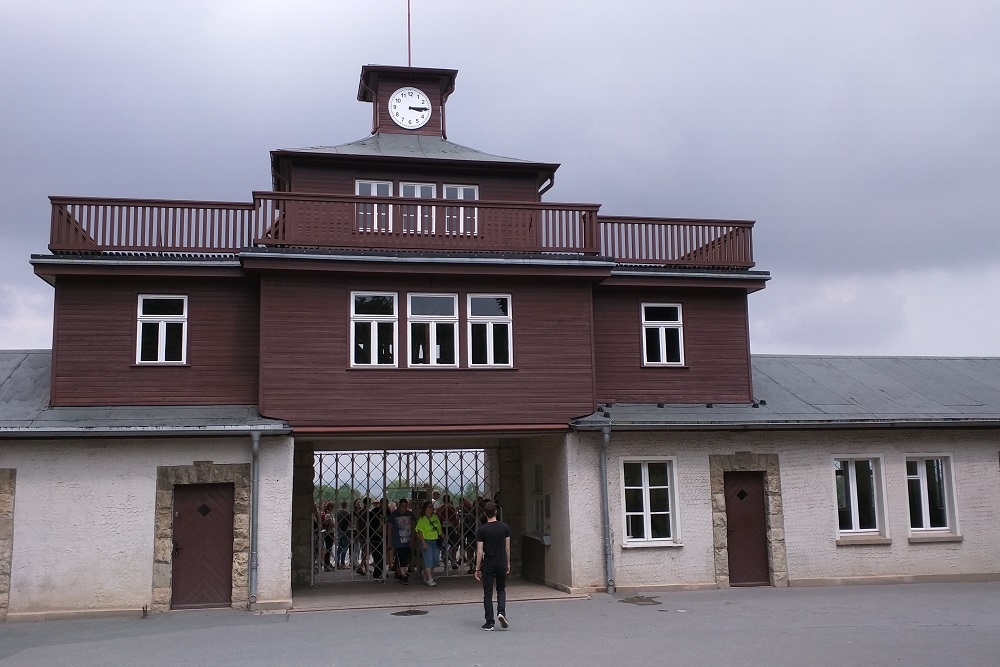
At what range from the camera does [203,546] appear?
15727 millimetres

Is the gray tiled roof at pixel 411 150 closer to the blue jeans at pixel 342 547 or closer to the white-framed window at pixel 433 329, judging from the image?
the white-framed window at pixel 433 329

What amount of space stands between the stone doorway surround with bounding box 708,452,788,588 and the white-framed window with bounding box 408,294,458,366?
528 centimetres

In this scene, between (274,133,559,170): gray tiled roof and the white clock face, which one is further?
the white clock face

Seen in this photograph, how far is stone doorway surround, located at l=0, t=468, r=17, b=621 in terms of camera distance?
14836 mm

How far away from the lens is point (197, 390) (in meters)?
16.8

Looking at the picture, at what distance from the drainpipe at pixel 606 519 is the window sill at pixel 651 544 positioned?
339 mm

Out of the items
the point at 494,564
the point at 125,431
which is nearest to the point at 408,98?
the point at 125,431

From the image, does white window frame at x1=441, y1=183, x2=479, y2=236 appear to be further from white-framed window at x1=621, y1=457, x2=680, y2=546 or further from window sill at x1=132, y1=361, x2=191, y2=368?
window sill at x1=132, y1=361, x2=191, y2=368

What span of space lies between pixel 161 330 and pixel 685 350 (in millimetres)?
9939

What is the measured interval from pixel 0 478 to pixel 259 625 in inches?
199

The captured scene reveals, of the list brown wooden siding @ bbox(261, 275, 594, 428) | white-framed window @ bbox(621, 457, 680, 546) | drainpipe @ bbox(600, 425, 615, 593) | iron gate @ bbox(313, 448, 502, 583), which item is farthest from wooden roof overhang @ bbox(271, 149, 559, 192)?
white-framed window @ bbox(621, 457, 680, 546)

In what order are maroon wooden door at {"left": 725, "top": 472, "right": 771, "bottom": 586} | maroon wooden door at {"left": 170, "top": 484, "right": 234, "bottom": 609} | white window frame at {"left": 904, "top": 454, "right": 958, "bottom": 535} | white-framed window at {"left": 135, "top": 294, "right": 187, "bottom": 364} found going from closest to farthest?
maroon wooden door at {"left": 170, "top": 484, "right": 234, "bottom": 609} < white-framed window at {"left": 135, "top": 294, "right": 187, "bottom": 364} < maroon wooden door at {"left": 725, "top": 472, "right": 771, "bottom": 586} < white window frame at {"left": 904, "top": 454, "right": 958, "bottom": 535}

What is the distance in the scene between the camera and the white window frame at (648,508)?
16.9 metres

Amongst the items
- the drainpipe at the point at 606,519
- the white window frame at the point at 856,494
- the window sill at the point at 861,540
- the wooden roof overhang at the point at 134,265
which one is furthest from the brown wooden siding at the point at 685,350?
the wooden roof overhang at the point at 134,265
